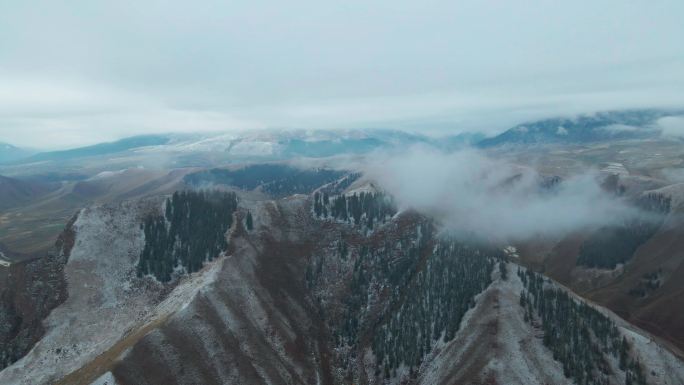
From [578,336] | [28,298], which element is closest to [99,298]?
[28,298]

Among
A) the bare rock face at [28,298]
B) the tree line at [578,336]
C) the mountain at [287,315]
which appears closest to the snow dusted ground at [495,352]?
the mountain at [287,315]

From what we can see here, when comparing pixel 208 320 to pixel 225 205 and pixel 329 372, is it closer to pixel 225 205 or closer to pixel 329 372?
pixel 329 372

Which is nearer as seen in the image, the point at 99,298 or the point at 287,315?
the point at 99,298

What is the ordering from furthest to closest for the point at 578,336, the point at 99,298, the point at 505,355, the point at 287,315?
the point at 287,315
the point at 99,298
the point at 578,336
the point at 505,355

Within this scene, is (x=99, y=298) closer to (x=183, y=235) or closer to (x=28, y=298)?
(x=28, y=298)

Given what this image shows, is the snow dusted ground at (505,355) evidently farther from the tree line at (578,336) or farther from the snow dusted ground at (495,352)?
the tree line at (578,336)

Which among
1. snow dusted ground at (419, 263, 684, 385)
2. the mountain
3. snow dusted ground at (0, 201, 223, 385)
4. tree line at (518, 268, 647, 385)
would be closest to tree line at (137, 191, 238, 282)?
the mountain
